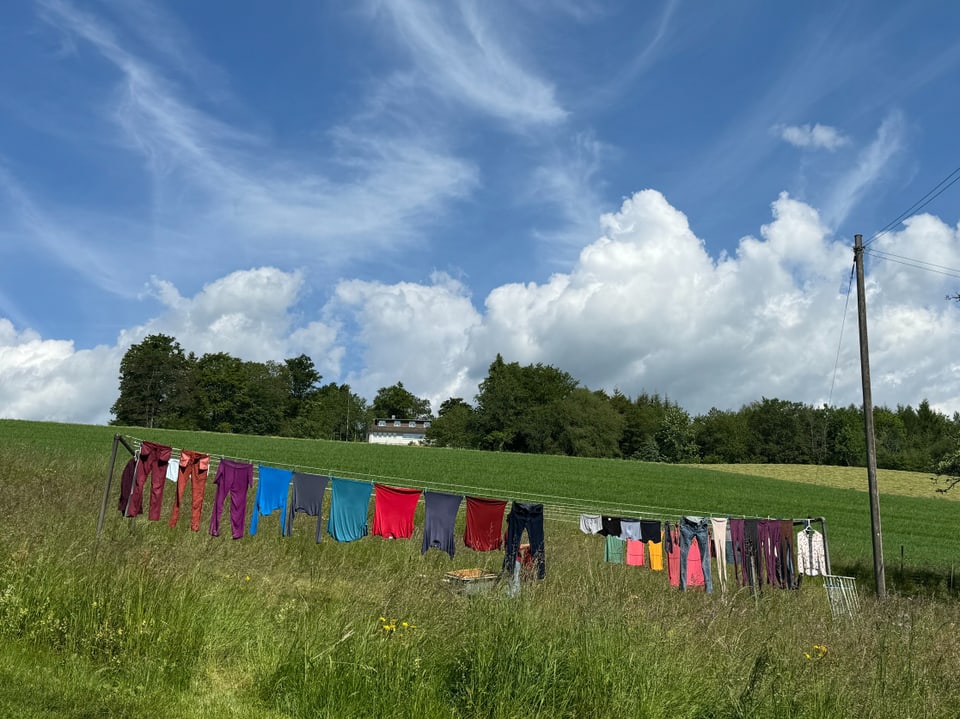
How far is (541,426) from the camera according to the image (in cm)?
9006

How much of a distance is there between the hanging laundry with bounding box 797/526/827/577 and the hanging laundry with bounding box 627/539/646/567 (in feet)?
14.9

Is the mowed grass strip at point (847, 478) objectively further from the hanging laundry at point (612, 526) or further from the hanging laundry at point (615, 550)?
the hanging laundry at point (612, 526)

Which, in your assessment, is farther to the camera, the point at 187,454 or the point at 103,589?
the point at 187,454

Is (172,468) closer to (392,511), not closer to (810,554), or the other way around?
(392,511)

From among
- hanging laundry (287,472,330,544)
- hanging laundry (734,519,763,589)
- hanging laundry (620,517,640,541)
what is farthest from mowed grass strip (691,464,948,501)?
hanging laundry (287,472,330,544)

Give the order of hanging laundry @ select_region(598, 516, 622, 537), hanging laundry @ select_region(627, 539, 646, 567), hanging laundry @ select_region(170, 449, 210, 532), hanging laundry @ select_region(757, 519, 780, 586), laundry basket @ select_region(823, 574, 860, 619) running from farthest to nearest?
hanging laundry @ select_region(757, 519, 780, 586) < hanging laundry @ select_region(627, 539, 646, 567) < hanging laundry @ select_region(598, 516, 622, 537) < hanging laundry @ select_region(170, 449, 210, 532) < laundry basket @ select_region(823, 574, 860, 619)

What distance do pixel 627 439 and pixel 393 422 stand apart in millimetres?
54919

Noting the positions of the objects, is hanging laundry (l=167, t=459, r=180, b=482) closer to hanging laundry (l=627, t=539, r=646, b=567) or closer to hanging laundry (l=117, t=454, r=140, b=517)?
hanging laundry (l=117, t=454, r=140, b=517)

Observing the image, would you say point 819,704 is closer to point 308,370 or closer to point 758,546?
point 758,546

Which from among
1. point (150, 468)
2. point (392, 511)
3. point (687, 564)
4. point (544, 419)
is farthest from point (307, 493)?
point (544, 419)

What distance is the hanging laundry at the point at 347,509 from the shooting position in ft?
37.9

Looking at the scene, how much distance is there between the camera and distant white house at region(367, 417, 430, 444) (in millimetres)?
135500

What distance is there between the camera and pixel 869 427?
1791 cm

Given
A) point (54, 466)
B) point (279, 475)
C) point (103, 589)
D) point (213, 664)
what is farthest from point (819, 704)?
point (54, 466)
